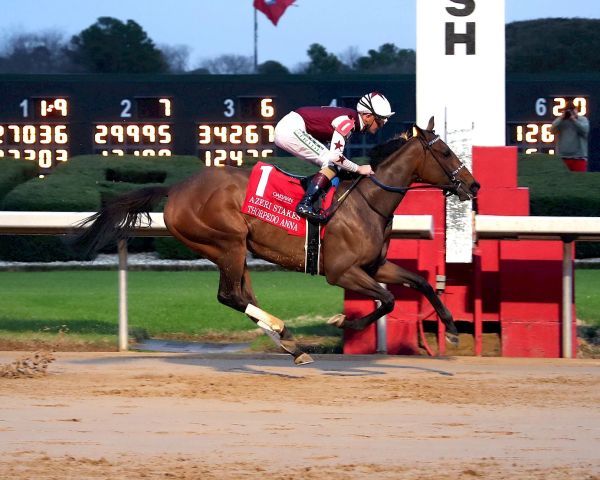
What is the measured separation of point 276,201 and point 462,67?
1.89 m

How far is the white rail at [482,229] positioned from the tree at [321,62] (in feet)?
75.1

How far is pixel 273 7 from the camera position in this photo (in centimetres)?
1523

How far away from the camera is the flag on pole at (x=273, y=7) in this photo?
15180 millimetres

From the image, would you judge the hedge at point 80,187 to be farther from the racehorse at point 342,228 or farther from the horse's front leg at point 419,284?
the horse's front leg at point 419,284

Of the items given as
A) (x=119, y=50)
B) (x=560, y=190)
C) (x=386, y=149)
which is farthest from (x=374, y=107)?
(x=119, y=50)

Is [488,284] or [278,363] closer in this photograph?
[278,363]

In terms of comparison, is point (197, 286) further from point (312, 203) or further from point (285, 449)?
point (285, 449)

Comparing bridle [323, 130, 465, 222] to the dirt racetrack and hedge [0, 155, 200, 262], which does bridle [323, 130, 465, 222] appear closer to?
the dirt racetrack

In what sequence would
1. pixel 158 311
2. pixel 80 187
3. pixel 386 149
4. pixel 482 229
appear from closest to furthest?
1. pixel 386 149
2. pixel 482 229
3. pixel 158 311
4. pixel 80 187

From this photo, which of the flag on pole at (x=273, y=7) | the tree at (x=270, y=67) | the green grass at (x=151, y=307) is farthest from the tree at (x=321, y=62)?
the green grass at (x=151, y=307)

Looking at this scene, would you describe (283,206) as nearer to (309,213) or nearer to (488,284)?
(309,213)

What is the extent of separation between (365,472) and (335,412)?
123 centimetres

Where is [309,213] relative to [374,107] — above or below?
below

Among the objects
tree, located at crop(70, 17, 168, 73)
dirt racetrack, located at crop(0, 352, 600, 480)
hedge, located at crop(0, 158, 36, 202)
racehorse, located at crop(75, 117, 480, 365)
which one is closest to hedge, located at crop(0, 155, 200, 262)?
hedge, located at crop(0, 158, 36, 202)
